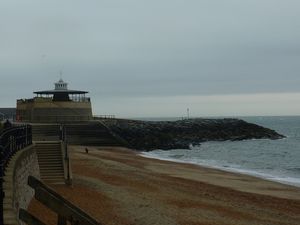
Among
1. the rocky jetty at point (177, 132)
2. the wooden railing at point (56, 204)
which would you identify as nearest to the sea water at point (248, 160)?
the rocky jetty at point (177, 132)

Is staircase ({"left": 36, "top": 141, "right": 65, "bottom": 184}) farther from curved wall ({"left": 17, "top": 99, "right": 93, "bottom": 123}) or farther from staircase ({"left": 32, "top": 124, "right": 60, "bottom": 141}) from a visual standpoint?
curved wall ({"left": 17, "top": 99, "right": 93, "bottom": 123})

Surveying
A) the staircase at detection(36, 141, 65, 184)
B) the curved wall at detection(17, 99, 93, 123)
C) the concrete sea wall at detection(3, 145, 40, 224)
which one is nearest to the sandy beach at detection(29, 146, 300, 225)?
the staircase at detection(36, 141, 65, 184)

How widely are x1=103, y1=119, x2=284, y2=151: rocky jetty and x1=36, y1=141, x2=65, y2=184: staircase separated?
31915 millimetres

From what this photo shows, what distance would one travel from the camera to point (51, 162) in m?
21.5

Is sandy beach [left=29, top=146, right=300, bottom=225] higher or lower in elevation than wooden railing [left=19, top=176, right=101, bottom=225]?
lower

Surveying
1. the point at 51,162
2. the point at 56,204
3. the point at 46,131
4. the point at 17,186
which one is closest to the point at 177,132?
the point at 46,131

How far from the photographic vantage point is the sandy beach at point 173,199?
1616 centimetres

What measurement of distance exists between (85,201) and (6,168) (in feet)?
21.2

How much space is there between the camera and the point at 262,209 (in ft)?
64.1

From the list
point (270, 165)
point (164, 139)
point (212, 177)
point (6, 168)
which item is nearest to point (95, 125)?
point (164, 139)

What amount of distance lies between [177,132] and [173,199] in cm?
5271

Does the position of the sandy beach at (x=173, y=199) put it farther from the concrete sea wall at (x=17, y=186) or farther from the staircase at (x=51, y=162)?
the concrete sea wall at (x=17, y=186)

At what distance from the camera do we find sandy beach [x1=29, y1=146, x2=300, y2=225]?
1616cm

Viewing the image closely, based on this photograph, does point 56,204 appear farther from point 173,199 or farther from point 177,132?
point 177,132
